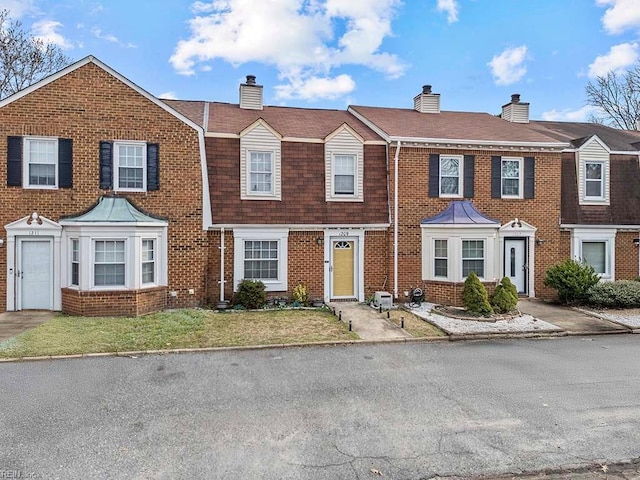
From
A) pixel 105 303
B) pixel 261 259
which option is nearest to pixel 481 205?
pixel 261 259

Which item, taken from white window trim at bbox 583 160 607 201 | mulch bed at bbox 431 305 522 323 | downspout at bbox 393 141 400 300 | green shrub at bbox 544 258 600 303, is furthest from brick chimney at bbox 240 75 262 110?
white window trim at bbox 583 160 607 201

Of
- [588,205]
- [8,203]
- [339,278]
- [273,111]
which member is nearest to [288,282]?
[339,278]

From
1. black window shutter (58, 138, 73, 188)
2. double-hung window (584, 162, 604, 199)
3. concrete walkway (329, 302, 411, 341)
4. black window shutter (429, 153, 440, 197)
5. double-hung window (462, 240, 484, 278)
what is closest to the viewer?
concrete walkway (329, 302, 411, 341)

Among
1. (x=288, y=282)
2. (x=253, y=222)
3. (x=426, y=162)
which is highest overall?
(x=426, y=162)

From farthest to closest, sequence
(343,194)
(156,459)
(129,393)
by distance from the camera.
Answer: (343,194) < (129,393) < (156,459)

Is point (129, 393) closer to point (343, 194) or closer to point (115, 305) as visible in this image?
point (115, 305)

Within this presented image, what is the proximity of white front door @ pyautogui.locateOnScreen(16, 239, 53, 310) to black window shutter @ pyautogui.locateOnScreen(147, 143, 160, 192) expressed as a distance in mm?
3325

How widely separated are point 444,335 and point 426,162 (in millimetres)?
6900

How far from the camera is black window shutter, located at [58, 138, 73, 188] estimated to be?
1278 centimetres

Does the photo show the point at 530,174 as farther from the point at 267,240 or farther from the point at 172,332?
the point at 172,332

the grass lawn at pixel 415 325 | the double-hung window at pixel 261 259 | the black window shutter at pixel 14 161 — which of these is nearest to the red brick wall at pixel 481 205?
the grass lawn at pixel 415 325

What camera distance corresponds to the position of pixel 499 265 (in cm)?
1537

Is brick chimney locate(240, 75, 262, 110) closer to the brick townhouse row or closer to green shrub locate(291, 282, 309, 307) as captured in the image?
the brick townhouse row

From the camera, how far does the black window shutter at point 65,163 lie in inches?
503
